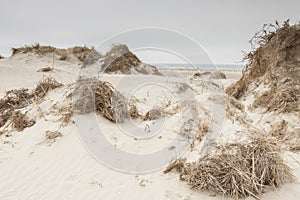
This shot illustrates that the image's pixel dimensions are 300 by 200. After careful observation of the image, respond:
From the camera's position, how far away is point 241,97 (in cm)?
668

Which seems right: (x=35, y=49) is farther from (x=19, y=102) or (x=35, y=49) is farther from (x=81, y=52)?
(x=19, y=102)

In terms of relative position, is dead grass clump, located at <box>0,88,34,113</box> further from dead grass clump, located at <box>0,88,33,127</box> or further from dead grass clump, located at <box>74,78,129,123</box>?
dead grass clump, located at <box>74,78,129,123</box>

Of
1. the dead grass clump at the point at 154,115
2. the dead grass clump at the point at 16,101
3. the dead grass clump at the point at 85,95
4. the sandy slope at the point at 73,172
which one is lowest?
the sandy slope at the point at 73,172

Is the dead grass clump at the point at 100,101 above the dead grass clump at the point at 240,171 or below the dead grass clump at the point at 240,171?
above

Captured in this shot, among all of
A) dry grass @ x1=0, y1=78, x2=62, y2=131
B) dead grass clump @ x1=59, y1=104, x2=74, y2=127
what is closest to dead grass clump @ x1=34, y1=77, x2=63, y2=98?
dry grass @ x1=0, y1=78, x2=62, y2=131

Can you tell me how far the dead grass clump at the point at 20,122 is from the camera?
545 cm

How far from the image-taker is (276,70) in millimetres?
6395

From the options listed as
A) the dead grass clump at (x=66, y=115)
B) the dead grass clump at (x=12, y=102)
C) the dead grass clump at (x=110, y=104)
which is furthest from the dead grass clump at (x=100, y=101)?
the dead grass clump at (x=12, y=102)

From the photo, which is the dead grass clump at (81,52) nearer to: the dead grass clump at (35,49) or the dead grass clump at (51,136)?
the dead grass clump at (35,49)

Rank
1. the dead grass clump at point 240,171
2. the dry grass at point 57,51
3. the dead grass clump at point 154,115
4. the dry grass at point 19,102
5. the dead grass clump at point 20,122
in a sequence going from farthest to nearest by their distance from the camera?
the dry grass at point 57,51 → the dry grass at point 19,102 → the dead grass clump at point 20,122 → the dead grass clump at point 154,115 → the dead grass clump at point 240,171

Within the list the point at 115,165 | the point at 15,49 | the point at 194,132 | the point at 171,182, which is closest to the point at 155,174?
the point at 171,182

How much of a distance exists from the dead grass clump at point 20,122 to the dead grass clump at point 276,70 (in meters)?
4.12

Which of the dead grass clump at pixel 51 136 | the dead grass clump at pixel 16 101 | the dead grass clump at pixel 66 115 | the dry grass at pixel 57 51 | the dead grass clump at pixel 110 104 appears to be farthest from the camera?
the dry grass at pixel 57 51

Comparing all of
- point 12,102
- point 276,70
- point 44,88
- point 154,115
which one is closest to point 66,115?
point 154,115
